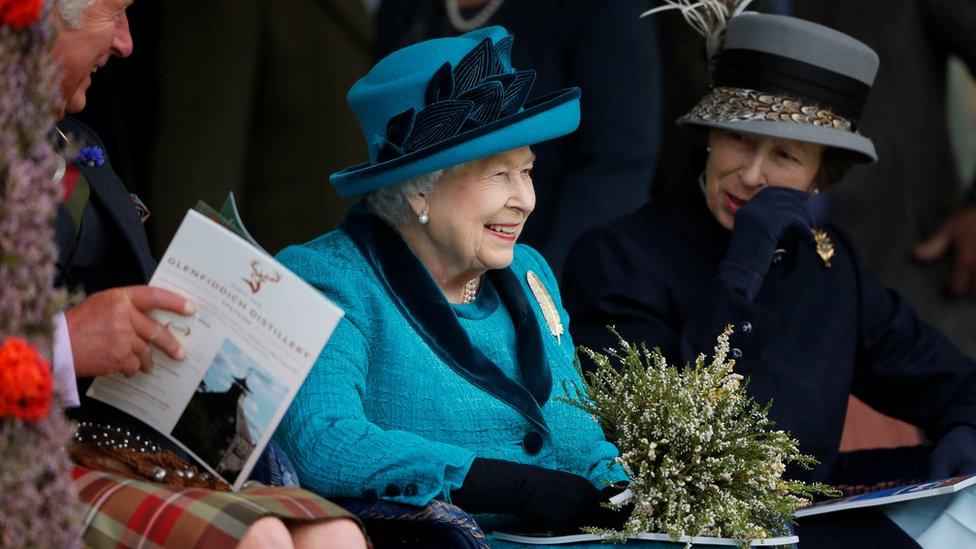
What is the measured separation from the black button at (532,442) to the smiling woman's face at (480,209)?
39 centimetres

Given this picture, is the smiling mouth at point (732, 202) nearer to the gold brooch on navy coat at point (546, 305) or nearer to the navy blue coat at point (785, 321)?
the navy blue coat at point (785, 321)

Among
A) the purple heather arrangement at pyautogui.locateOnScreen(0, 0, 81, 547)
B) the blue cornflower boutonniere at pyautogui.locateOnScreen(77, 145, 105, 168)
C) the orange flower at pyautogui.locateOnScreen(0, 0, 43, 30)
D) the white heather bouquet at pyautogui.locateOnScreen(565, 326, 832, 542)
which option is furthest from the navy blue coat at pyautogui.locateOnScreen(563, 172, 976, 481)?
the orange flower at pyautogui.locateOnScreen(0, 0, 43, 30)

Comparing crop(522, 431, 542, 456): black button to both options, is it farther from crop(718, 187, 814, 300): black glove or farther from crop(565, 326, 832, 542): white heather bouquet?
crop(718, 187, 814, 300): black glove

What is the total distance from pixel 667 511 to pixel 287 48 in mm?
3679

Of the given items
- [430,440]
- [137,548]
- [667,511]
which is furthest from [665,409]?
[137,548]

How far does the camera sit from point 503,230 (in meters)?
3.75

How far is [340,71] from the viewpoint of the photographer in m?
6.73

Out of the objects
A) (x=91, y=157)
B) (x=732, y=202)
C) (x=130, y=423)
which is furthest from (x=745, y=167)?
(x=130, y=423)

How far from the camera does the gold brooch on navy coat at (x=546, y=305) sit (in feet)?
13.2

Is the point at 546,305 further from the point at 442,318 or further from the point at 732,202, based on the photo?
the point at 732,202

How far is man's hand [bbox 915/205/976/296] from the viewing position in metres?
6.31

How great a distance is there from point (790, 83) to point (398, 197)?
4.60ft

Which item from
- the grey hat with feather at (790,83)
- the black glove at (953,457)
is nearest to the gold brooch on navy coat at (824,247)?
the grey hat with feather at (790,83)

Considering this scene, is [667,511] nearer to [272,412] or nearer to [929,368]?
[272,412]
